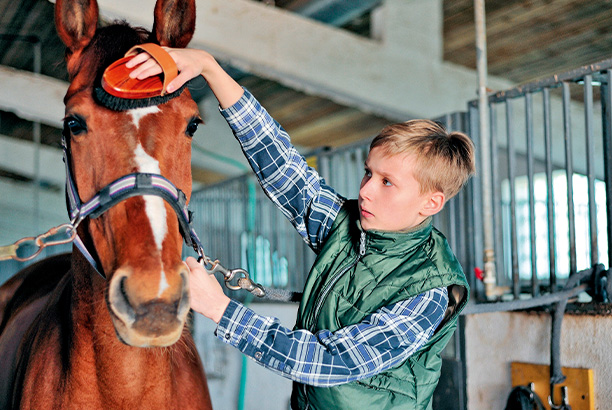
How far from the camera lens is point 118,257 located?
38.1 inches

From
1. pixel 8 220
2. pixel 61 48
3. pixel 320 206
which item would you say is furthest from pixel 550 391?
pixel 8 220

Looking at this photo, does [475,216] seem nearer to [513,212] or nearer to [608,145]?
[513,212]

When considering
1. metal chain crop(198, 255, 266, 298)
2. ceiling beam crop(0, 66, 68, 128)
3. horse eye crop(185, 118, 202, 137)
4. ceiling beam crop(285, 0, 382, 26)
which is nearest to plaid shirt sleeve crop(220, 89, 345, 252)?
horse eye crop(185, 118, 202, 137)

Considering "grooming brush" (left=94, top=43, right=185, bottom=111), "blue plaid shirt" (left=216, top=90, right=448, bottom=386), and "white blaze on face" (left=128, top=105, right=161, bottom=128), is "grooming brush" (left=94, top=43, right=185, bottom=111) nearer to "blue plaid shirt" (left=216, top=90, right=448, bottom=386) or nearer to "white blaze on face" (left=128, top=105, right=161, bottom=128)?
"white blaze on face" (left=128, top=105, right=161, bottom=128)

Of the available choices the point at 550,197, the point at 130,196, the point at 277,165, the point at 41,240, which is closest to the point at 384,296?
the point at 277,165

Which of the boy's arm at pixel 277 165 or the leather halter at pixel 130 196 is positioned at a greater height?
the boy's arm at pixel 277 165

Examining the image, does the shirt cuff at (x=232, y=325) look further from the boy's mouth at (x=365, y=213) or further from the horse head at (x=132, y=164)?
the boy's mouth at (x=365, y=213)

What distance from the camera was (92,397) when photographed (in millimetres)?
1159

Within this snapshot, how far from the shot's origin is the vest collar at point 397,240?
1.17m

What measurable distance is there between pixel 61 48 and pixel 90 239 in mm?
4563

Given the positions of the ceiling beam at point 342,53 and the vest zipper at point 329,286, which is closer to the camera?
the vest zipper at point 329,286

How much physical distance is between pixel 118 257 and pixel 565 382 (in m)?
1.21

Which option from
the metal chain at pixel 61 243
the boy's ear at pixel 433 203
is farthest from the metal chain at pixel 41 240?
the boy's ear at pixel 433 203

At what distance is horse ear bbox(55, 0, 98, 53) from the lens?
4.08 feet
